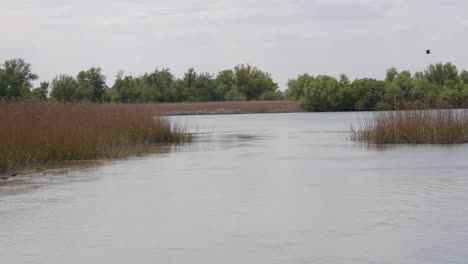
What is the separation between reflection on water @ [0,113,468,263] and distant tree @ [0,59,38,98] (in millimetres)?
16815

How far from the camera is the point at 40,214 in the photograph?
26.6 ft

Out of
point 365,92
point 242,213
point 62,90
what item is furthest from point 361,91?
point 242,213

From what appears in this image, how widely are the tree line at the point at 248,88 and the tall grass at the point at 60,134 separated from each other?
1371cm

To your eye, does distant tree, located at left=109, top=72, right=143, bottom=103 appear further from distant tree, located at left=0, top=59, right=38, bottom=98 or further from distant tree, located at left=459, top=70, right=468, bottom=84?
distant tree, located at left=459, top=70, right=468, bottom=84

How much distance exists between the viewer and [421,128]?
18.4m

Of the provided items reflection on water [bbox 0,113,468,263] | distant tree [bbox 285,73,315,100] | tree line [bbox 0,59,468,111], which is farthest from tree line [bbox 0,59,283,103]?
reflection on water [bbox 0,113,468,263]

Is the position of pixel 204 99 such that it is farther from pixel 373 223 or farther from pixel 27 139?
pixel 373 223

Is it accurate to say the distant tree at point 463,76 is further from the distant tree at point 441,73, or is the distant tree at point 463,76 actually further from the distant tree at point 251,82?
the distant tree at point 251,82

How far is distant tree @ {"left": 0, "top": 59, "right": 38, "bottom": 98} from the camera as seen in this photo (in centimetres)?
3061

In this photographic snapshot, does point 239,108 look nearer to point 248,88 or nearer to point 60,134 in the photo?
point 248,88

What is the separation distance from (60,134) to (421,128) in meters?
9.21

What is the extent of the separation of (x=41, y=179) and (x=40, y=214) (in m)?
3.29

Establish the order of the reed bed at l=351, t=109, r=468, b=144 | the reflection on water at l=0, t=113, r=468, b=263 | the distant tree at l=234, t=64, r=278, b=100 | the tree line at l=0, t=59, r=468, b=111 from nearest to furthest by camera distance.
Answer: the reflection on water at l=0, t=113, r=468, b=263 < the reed bed at l=351, t=109, r=468, b=144 < the tree line at l=0, t=59, r=468, b=111 < the distant tree at l=234, t=64, r=278, b=100

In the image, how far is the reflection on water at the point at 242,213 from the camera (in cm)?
612
